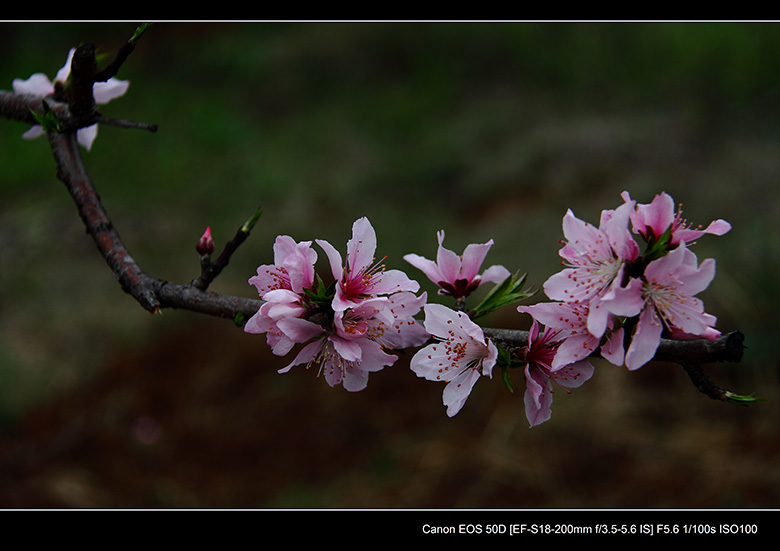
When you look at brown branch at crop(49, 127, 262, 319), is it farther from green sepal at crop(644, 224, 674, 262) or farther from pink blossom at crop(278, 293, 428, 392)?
green sepal at crop(644, 224, 674, 262)

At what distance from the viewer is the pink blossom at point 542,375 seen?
43.2 inches

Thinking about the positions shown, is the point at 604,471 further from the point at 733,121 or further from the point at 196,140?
the point at 196,140

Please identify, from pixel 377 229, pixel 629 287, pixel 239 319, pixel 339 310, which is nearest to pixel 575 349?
pixel 629 287

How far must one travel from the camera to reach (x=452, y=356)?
1.13 m

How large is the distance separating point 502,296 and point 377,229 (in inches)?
153

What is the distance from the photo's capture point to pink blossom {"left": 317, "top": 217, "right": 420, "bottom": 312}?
1.04 metres

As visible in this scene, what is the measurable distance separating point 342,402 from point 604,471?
56.1 inches

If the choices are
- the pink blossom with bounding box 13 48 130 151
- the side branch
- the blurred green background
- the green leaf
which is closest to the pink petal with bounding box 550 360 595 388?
the side branch

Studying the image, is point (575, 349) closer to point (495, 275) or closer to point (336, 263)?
point (495, 275)

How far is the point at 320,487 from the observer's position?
3.32 meters

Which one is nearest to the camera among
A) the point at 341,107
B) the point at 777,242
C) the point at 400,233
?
the point at 777,242

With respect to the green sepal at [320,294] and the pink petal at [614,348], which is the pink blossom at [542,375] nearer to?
the pink petal at [614,348]

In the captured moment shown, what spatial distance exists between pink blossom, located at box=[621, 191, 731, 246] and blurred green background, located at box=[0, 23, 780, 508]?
2.40 metres

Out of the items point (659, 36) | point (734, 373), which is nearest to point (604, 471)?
point (734, 373)
